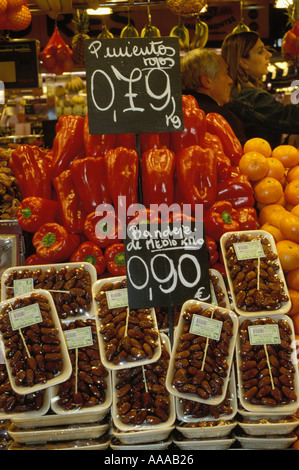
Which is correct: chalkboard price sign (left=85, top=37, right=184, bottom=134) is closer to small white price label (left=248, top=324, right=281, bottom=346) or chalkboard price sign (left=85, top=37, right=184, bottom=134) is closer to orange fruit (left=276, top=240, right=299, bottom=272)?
orange fruit (left=276, top=240, right=299, bottom=272)

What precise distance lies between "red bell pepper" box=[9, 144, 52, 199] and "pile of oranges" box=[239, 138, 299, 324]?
934mm

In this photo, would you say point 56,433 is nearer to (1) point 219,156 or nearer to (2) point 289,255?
(2) point 289,255

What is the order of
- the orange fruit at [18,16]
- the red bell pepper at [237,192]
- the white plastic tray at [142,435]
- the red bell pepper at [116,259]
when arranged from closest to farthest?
the white plastic tray at [142,435]
the red bell pepper at [116,259]
the red bell pepper at [237,192]
the orange fruit at [18,16]

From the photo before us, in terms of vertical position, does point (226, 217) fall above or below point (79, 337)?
above

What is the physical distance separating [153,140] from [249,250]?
70 centimetres

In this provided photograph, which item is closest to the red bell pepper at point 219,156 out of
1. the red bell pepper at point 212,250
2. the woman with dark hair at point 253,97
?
the red bell pepper at point 212,250

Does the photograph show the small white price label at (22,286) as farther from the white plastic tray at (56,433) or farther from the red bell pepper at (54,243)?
the white plastic tray at (56,433)

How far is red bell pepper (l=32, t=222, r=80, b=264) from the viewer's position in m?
1.97

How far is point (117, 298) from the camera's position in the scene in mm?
1755

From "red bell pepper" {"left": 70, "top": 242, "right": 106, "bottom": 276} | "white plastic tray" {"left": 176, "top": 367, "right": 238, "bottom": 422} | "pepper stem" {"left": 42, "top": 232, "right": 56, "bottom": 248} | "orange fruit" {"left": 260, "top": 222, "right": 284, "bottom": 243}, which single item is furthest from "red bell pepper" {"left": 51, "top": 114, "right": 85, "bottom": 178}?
"white plastic tray" {"left": 176, "top": 367, "right": 238, "bottom": 422}

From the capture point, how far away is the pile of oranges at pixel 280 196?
208cm

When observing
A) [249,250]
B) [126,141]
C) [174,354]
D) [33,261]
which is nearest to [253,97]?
[126,141]

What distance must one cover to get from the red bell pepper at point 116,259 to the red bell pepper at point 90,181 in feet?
0.83
